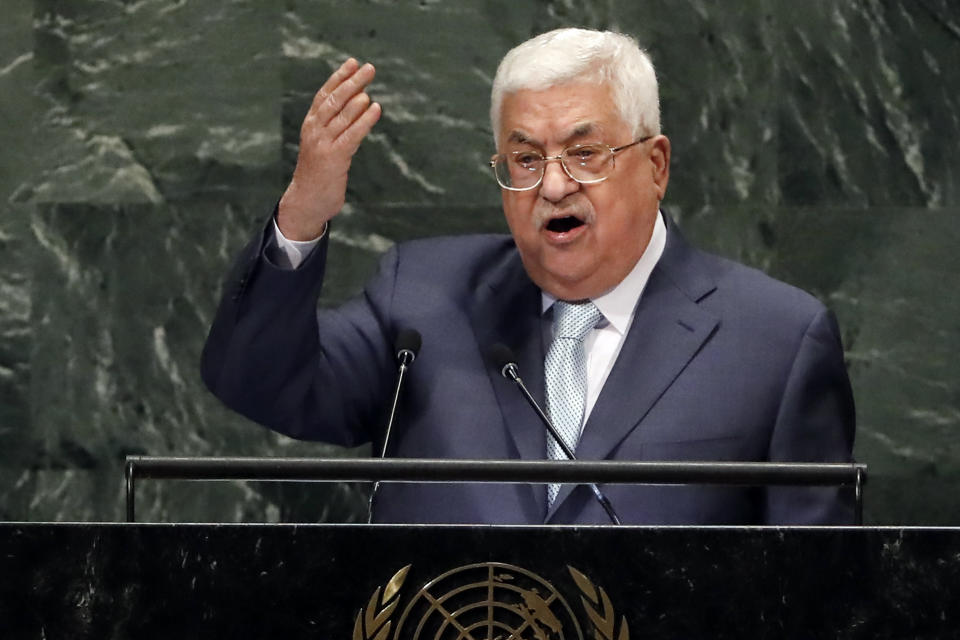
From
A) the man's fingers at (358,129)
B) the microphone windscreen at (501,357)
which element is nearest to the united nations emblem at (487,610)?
the microphone windscreen at (501,357)

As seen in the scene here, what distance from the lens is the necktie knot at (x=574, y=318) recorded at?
2.85m

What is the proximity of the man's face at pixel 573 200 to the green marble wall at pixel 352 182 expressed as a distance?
1.27m

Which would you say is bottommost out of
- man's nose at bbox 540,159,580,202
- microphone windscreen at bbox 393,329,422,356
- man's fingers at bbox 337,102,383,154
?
microphone windscreen at bbox 393,329,422,356

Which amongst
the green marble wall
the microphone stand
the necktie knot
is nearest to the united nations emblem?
the microphone stand

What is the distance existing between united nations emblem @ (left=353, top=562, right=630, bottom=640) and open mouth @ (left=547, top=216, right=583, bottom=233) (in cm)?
100

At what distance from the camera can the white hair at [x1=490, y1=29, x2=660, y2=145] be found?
9.25ft

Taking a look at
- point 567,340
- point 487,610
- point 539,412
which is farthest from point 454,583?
point 567,340

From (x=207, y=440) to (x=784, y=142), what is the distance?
1.56 metres

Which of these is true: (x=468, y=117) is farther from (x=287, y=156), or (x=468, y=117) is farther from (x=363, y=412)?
(x=363, y=412)

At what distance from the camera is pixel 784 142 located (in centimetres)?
416

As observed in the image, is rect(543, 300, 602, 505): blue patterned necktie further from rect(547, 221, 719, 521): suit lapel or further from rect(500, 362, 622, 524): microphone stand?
rect(500, 362, 622, 524): microphone stand

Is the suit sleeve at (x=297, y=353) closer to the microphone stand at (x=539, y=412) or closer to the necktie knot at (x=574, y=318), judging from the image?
the necktie knot at (x=574, y=318)

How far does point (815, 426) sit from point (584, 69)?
69 centimetres

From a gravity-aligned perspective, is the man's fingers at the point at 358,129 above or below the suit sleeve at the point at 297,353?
above
